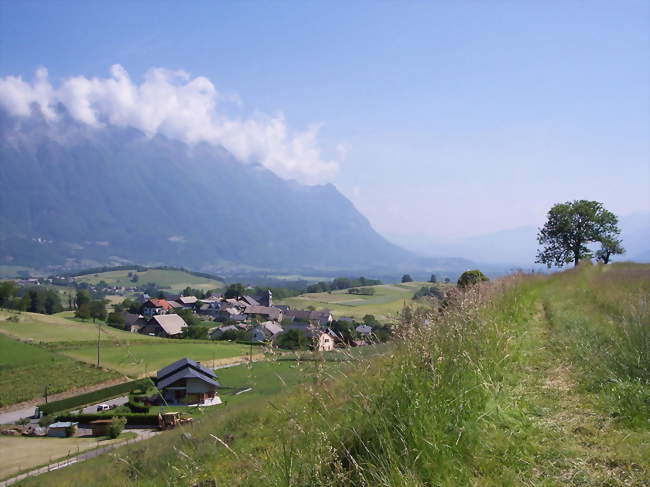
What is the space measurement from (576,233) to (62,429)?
32049 millimetres

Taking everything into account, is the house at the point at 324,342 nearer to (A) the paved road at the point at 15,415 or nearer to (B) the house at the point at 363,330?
(B) the house at the point at 363,330

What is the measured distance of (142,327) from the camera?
53438mm

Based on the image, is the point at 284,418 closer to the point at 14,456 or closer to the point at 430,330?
the point at 430,330

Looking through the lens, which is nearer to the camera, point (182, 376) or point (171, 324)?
point (182, 376)

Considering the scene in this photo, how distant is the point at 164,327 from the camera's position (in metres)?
53.6

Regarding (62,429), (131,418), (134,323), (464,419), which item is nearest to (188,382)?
(131,418)

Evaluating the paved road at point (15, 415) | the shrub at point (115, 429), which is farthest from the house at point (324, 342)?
the paved road at point (15, 415)

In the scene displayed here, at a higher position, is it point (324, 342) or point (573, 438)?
point (324, 342)

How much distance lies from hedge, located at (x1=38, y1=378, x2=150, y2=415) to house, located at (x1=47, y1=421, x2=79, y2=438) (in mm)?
4544

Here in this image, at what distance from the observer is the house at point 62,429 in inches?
1000

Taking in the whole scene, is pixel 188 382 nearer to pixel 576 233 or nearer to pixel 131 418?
pixel 131 418

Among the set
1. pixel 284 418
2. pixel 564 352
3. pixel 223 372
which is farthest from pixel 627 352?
pixel 223 372

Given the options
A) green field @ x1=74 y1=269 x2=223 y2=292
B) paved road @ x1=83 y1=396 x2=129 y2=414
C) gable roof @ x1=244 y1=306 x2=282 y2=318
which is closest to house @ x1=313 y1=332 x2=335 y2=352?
gable roof @ x1=244 y1=306 x2=282 y2=318

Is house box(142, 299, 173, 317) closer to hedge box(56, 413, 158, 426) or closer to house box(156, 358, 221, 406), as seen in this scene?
house box(156, 358, 221, 406)
